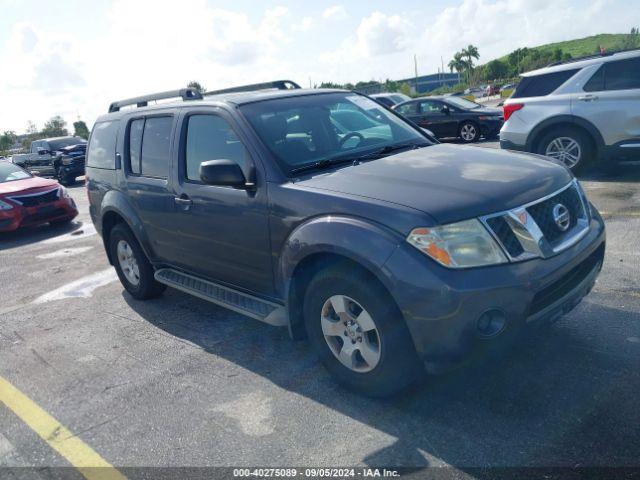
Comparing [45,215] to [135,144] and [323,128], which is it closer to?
[135,144]

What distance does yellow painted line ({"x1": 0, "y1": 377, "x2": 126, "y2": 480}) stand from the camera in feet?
9.95

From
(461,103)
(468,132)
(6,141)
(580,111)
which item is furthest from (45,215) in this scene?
(6,141)

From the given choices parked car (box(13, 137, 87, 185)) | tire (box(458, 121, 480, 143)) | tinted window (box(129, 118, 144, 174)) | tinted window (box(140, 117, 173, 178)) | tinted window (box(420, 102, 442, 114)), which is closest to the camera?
tinted window (box(140, 117, 173, 178))

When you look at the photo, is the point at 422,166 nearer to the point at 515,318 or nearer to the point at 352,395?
the point at 515,318

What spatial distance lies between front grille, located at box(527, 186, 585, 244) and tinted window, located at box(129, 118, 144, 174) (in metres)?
3.48

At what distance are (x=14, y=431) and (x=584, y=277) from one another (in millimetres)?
3627

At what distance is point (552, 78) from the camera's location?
28.8ft

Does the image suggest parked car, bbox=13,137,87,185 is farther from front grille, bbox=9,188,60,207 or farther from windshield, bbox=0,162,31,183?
front grille, bbox=9,188,60,207

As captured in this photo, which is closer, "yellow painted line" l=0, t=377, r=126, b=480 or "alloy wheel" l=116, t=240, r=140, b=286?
"yellow painted line" l=0, t=377, r=126, b=480

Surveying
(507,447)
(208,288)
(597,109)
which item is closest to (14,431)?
(208,288)

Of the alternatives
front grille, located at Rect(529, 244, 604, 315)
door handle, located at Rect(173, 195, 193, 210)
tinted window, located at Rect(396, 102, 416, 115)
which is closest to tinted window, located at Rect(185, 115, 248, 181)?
door handle, located at Rect(173, 195, 193, 210)

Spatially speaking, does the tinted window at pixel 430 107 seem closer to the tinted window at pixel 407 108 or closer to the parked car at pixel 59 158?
the tinted window at pixel 407 108

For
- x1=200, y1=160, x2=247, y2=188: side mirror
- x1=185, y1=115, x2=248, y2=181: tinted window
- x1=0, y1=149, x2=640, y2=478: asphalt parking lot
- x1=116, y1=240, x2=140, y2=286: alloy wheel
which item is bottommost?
x1=0, y1=149, x2=640, y2=478: asphalt parking lot

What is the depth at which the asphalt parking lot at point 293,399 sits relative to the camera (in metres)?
2.88
